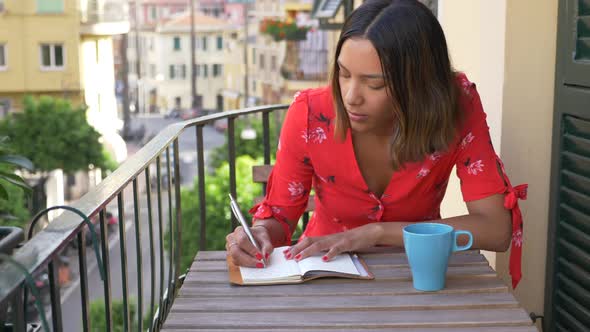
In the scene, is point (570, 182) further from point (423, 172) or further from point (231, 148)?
point (231, 148)

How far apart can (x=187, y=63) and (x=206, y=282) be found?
52.8 metres

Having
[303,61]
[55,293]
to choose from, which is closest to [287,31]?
[303,61]

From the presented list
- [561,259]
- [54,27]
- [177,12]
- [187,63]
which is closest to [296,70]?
[54,27]

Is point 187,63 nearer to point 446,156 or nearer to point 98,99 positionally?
point 98,99

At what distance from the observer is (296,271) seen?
1694mm

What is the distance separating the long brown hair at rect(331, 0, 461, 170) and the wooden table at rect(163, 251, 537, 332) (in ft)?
1.14

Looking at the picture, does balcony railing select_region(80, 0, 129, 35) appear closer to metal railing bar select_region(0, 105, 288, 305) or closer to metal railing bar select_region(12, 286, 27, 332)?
metal railing bar select_region(0, 105, 288, 305)

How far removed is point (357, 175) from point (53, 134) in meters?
21.9

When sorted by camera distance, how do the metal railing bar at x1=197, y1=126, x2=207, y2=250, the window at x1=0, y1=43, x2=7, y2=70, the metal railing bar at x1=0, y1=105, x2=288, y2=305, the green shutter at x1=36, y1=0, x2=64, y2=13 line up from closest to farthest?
the metal railing bar at x1=0, y1=105, x2=288, y2=305 < the metal railing bar at x1=197, y1=126, x2=207, y2=250 < the window at x1=0, y1=43, x2=7, y2=70 < the green shutter at x1=36, y1=0, x2=64, y2=13

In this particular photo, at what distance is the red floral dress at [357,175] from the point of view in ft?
6.57

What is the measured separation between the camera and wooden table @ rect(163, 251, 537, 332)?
1.46m

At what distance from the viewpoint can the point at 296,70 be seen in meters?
21.4

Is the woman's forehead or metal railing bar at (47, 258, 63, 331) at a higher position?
the woman's forehead

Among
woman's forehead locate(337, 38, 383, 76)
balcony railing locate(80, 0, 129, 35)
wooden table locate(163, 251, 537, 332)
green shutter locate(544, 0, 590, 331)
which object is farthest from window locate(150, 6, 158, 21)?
wooden table locate(163, 251, 537, 332)
